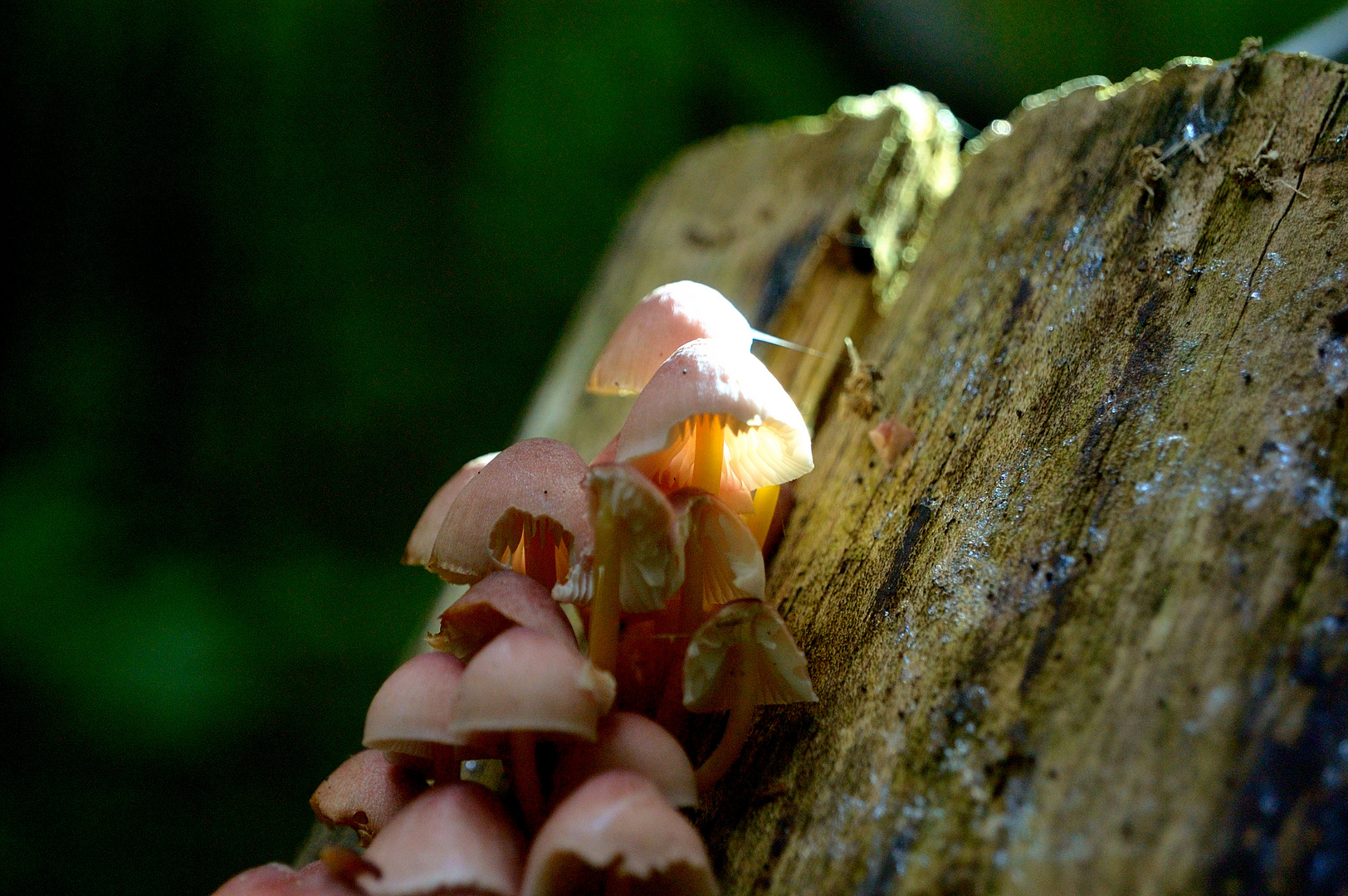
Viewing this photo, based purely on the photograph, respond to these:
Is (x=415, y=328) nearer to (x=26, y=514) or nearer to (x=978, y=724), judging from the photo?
(x=26, y=514)

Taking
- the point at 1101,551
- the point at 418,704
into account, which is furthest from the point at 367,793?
the point at 1101,551

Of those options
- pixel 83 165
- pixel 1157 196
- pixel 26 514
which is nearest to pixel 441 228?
pixel 83 165

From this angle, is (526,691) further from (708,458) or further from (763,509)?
(763,509)

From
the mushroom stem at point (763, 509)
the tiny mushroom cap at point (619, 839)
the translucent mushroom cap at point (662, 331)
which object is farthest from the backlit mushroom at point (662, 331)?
the tiny mushroom cap at point (619, 839)

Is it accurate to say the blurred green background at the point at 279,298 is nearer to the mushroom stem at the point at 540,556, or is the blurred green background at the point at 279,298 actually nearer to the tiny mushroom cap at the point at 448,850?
the mushroom stem at the point at 540,556

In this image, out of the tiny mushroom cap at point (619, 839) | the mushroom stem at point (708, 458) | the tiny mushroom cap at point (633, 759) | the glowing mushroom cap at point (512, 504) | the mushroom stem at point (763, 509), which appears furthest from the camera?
the mushroom stem at point (763, 509)

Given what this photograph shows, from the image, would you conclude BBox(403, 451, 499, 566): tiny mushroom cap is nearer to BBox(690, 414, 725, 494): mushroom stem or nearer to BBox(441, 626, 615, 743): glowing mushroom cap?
BBox(690, 414, 725, 494): mushroom stem
